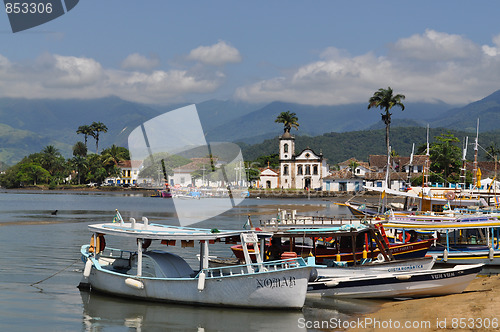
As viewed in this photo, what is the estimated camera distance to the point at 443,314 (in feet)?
59.1

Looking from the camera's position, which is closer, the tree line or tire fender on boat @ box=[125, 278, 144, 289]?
tire fender on boat @ box=[125, 278, 144, 289]

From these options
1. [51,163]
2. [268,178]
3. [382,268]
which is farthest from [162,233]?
[51,163]

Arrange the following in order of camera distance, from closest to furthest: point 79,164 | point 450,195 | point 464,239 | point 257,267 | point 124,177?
point 257,267
point 464,239
point 450,195
point 79,164
point 124,177

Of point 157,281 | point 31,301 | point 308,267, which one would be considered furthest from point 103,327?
point 308,267

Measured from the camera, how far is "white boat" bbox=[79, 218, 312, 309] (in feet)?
63.8

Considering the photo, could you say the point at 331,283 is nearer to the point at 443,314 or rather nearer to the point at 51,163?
the point at 443,314

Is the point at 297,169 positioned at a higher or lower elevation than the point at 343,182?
higher

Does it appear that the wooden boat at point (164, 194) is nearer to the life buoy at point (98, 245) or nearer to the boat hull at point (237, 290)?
the life buoy at point (98, 245)

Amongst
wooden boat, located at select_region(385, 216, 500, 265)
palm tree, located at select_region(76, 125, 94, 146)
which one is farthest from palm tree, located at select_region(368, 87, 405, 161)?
palm tree, located at select_region(76, 125, 94, 146)

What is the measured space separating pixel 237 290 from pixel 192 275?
9.98ft

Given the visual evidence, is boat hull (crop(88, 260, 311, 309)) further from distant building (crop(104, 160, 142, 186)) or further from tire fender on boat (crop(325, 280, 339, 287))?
distant building (crop(104, 160, 142, 186))

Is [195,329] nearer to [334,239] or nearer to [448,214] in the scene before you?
[334,239]

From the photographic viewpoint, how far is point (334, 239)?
1059 inches

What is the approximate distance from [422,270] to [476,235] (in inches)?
366
